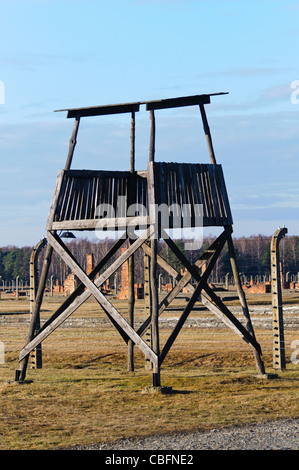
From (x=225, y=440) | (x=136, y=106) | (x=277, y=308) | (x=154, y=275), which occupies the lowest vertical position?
(x=225, y=440)

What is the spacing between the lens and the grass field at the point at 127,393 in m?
10.2


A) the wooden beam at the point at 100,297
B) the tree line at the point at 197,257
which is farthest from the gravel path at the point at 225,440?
the tree line at the point at 197,257

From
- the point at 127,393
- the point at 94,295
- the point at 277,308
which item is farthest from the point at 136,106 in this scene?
the point at 127,393

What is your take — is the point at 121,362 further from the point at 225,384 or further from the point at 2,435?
the point at 2,435

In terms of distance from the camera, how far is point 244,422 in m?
10.3

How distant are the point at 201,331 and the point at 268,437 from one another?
1579 centimetres

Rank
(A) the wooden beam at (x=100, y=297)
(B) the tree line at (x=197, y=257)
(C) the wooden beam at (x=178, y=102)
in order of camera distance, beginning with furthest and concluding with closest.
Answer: (B) the tree line at (x=197, y=257), (C) the wooden beam at (x=178, y=102), (A) the wooden beam at (x=100, y=297)

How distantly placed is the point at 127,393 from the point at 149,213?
3469mm

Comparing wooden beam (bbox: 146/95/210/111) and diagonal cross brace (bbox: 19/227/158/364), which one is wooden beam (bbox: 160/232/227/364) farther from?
wooden beam (bbox: 146/95/210/111)

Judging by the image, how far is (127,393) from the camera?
13523 millimetres

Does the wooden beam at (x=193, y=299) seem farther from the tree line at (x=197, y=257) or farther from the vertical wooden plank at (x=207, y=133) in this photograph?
the tree line at (x=197, y=257)

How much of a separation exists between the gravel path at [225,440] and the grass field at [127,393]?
0.43 m

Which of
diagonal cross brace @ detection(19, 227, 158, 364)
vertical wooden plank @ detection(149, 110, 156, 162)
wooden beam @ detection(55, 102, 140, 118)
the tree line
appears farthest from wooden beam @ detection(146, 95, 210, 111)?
the tree line

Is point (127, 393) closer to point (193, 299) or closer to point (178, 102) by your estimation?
point (193, 299)
